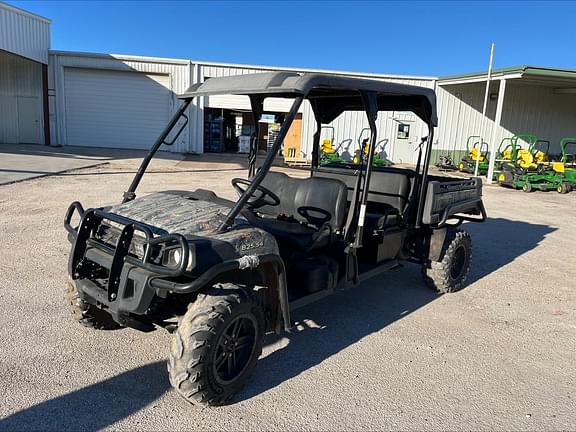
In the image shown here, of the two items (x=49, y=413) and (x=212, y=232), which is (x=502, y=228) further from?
(x=49, y=413)

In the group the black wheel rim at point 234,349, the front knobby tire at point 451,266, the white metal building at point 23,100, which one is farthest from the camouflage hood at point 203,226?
the white metal building at point 23,100

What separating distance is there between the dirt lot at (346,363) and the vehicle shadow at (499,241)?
0.48 meters

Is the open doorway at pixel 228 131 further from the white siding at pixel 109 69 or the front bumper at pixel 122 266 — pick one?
the front bumper at pixel 122 266

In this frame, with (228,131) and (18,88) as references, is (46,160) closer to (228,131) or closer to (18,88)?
(18,88)

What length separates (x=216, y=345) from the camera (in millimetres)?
2570

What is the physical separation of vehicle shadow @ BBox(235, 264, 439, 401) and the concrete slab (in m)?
8.63

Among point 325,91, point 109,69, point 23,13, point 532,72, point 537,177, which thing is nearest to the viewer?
point 325,91

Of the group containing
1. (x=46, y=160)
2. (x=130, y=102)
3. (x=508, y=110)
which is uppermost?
(x=508, y=110)

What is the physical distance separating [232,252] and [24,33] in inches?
785

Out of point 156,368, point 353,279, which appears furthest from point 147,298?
point 353,279

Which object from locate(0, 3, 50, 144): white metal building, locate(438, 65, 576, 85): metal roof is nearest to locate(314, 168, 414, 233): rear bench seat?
locate(438, 65, 576, 85): metal roof

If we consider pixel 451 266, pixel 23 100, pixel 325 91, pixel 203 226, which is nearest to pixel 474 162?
pixel 451 266

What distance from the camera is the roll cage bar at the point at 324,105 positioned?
2.91m

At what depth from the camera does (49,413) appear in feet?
8.20
